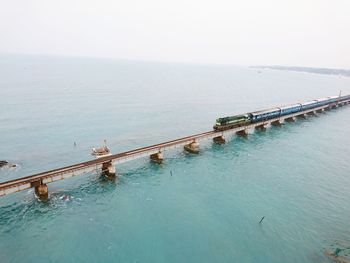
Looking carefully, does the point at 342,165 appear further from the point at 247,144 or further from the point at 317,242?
the point at 317,242

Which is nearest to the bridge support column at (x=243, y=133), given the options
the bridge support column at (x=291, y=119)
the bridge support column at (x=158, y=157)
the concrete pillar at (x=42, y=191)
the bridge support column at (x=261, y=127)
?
the bridge support column at (x=261, y=127)

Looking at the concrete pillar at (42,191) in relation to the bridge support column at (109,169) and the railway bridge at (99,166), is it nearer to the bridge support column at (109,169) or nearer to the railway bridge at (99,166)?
the railway bridge at (99,166)

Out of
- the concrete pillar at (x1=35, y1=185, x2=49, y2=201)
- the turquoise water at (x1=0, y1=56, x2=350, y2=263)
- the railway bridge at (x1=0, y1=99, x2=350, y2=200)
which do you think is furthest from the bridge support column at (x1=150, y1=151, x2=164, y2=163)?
the concrete pillar at (x1=35, y1=185, x2=49, y2=201)

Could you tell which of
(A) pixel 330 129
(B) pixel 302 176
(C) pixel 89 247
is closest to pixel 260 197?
(B) pixel 302 176

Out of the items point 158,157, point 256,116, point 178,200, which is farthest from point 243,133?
point 178,200

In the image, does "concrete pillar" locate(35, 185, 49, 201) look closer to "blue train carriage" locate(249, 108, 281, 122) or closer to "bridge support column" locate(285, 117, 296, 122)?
"blue train carriage" locate(249, 108, 281, 122)

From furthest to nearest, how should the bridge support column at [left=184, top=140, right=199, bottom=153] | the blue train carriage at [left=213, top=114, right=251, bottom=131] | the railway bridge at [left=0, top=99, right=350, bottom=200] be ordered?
the blue train carriage at [left=213, top=114, right=251, bottom=131] → the bridge support column at [left=184, top=140, right=199, bottom=153] → the railway bridge at [left=0, top=99, right=350, bottom=200]
